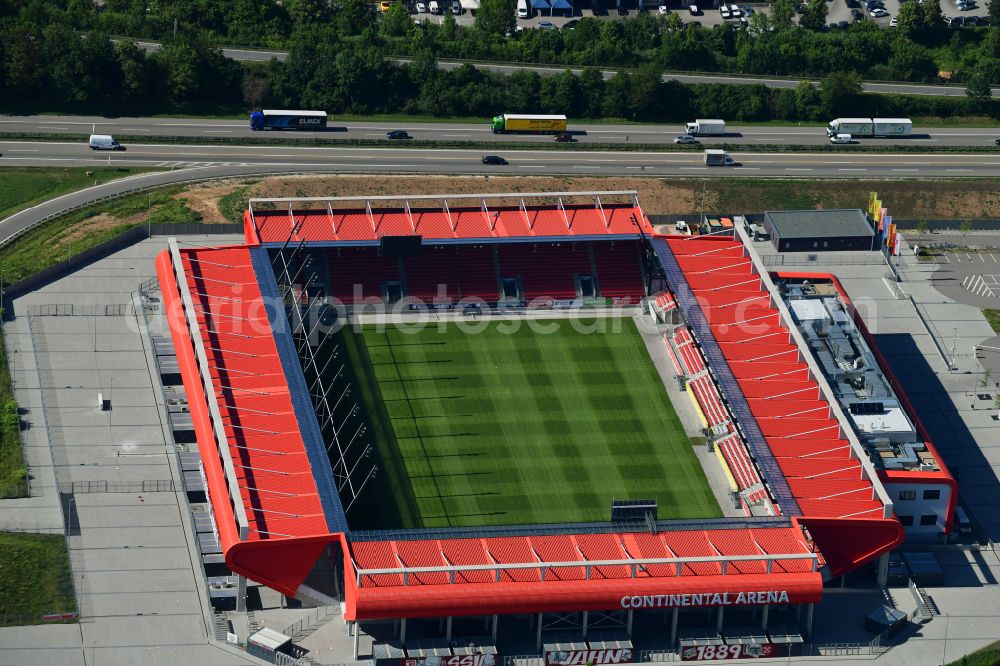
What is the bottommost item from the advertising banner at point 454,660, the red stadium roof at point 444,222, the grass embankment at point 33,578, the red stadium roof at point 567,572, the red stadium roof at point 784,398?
the advertising banner at point 454,660

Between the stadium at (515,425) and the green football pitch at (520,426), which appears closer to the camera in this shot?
the stadium at (515,425)

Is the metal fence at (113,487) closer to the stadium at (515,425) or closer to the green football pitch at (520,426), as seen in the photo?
the stadium at (515,425)

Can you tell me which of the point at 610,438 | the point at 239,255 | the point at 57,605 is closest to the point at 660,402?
the point at 610,438

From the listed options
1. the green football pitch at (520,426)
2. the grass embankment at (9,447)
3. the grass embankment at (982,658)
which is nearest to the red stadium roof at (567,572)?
Answer: the green football pitch at (520,426)

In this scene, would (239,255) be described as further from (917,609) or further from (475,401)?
(917,609)

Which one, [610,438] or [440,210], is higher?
[440,210]

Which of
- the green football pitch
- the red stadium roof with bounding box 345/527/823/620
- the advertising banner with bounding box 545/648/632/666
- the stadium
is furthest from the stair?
the advertising banner with bounding box 545/648/632/666
